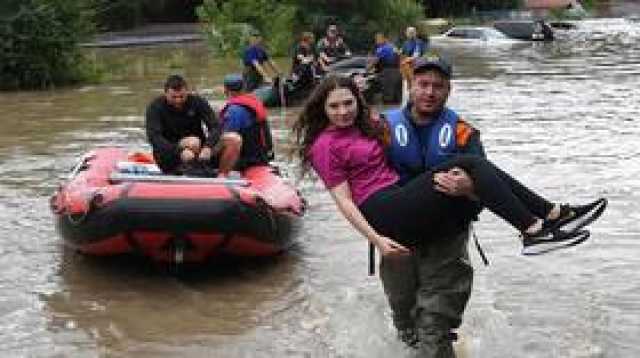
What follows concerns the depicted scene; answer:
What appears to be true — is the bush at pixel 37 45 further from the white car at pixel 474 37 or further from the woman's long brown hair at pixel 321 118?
the woman's long brown hair at pixel 321 118

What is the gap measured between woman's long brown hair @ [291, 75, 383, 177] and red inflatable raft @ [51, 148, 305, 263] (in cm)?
233

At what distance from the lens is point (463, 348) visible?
6.31m

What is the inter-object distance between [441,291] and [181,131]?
4302 mm

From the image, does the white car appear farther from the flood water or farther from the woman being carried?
the woman being carried

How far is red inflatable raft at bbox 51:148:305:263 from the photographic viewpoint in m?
7.42

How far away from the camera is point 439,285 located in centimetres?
505

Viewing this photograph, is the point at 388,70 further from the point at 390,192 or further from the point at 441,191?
the point at 441,191

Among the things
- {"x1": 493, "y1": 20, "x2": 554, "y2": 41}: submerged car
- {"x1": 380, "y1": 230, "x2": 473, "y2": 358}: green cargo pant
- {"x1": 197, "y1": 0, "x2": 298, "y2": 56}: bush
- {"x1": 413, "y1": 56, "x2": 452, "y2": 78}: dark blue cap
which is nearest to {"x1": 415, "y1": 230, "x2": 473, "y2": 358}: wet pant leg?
{"x1": 380, "y1": 230, "x2": 473, "y2": 358}: green cargo pant

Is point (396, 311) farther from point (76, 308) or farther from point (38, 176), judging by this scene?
point (38, 176)

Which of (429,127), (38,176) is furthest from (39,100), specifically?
(429,127)

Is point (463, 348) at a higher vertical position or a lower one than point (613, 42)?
higher

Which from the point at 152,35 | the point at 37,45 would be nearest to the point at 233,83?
the point at 37,45

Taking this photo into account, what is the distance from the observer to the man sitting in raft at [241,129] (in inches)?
346

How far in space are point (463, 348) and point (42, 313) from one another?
288cm
